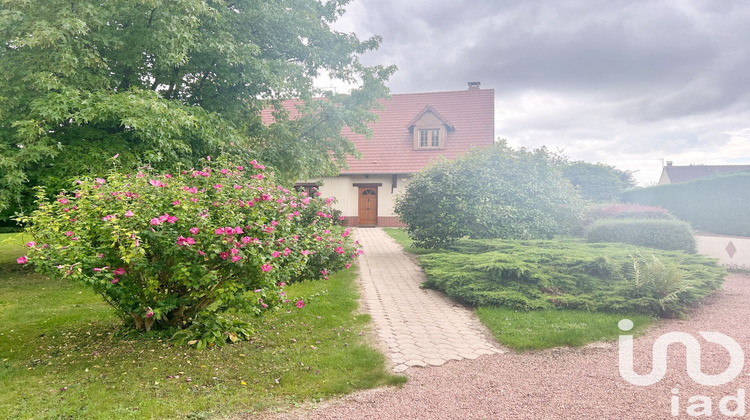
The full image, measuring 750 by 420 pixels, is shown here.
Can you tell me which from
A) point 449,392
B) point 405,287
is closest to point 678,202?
point 405,287

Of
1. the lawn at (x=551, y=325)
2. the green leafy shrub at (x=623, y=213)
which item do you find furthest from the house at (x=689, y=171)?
the lawn at (x=551, y=325)

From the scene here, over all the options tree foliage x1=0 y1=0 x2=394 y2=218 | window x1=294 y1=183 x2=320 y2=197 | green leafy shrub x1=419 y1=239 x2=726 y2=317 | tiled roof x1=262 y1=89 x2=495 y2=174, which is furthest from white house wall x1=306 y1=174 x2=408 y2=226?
→ green leafy shrub x1=419 y1=239 x2=726 y2=317

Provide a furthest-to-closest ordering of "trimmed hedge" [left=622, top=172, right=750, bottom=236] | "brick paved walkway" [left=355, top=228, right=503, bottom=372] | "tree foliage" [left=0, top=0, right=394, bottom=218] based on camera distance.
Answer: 1. "trimmed hedge" [left=622, top=172, right=750, bottom=236]
2. "tree foliage" [left=0, top=0, right=394, bottom=218]
3. "brick paved walkway" [left=355, top=228, right=503, bottom=372]

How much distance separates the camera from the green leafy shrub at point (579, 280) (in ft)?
21.6

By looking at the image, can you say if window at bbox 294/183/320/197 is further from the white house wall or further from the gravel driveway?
the gravel driveway

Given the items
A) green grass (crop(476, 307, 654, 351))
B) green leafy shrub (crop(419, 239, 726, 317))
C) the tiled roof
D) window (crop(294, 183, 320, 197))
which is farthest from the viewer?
the tiled roof

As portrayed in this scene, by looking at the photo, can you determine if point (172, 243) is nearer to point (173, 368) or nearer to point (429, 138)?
point (173, 368)

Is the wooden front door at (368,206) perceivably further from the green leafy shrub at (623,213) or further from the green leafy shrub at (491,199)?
the green leafy shrub at (623,213)

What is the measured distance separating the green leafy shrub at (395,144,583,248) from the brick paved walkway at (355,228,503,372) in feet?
8.05

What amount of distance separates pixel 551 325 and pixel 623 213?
11561mm

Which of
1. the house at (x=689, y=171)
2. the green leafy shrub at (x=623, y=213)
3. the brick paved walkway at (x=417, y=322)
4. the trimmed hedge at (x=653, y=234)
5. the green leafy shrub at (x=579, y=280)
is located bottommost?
the brick paved walkway at (x=417, y=322)

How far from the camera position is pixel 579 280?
7.46 m

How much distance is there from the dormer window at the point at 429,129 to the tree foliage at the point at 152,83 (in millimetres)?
10382

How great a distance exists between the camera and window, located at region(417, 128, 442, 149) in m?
23.1
